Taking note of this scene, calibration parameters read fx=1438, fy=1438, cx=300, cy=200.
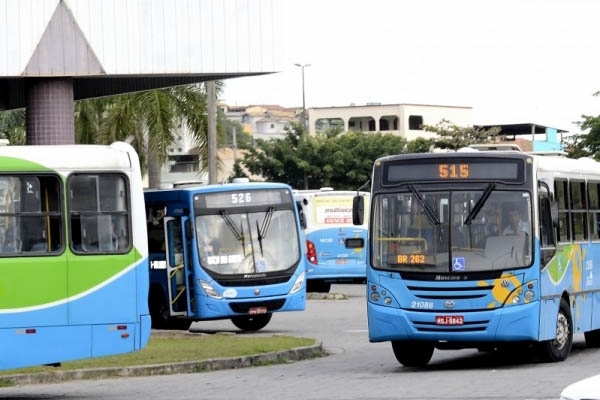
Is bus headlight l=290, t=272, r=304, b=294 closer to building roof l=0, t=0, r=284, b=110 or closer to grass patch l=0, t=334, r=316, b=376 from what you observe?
grass patch l=0, t=334, r=316, b=376

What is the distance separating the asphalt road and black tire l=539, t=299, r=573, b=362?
0.49 feet

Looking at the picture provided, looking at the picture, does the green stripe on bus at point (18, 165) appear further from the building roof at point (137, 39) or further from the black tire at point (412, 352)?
the building roof at point (137, 39)

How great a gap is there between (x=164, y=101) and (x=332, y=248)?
794 cm

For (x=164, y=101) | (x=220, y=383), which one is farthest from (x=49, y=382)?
(x=164, y=101)

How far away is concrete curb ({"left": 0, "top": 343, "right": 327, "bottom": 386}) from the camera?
17.3 m

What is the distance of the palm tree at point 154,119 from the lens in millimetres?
43531

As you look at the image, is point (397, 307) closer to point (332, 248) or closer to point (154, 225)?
point (154, 225)

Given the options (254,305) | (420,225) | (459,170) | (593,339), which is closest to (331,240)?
(254,305)

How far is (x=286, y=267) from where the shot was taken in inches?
1003

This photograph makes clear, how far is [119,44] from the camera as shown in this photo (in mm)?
22766

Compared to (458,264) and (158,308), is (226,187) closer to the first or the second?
(158,308)

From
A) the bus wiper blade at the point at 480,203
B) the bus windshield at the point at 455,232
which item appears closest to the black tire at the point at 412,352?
the bus windshield at the point at 455,232

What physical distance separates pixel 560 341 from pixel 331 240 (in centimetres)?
2106

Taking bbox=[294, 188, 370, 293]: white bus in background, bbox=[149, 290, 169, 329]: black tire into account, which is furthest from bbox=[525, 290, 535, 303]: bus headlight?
bbox=[294, 188, 370, 293]: white bus in background
